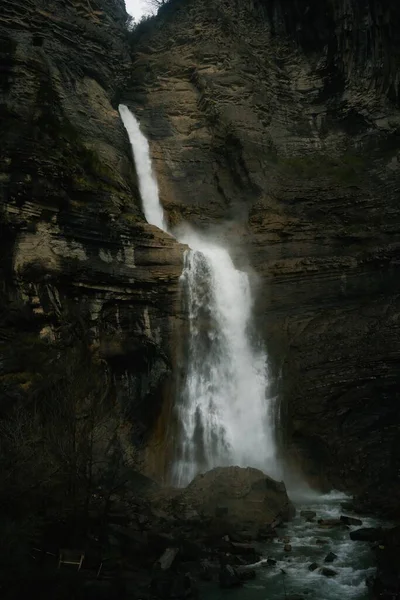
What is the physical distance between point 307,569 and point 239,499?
4.85 metres

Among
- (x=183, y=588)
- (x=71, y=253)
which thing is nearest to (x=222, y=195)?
(x=71, y=253)

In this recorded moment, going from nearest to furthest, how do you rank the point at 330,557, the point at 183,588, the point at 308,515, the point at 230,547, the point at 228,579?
1. the point at 183,588
2. the point at 228,579
3. the point at 330,557
4. the point at 230,547
5. the point at 308,515

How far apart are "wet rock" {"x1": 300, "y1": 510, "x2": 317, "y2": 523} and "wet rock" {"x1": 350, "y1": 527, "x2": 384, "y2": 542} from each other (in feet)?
7.56

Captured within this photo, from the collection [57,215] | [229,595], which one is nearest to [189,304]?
[57,215]

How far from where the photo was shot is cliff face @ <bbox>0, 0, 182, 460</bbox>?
23562 mm

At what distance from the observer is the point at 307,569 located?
1518 cm

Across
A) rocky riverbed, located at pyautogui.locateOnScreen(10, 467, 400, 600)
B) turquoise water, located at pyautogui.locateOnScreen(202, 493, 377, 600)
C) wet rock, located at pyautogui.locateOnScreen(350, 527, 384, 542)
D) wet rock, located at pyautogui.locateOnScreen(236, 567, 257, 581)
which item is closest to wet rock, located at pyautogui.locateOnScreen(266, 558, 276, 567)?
rocky riverbed, located at pyautogui.locateOnScreen(10, 467, 400, 600)

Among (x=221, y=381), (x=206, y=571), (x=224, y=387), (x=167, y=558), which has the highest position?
(x=221, y=381)

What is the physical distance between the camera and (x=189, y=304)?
2770 cm

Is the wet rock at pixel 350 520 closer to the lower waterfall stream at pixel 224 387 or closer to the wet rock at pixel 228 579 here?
the lower waterfall stream at pixel 224 387

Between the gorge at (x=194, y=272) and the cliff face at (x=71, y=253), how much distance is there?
3.8 inches

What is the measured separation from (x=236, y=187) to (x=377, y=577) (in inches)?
1045

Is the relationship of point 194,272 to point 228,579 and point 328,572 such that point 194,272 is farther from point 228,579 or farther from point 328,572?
point 228,579

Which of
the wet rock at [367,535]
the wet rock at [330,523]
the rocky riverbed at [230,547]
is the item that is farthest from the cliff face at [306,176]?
the rocky riverbed at [230,547]
